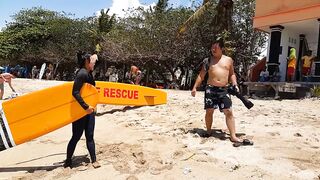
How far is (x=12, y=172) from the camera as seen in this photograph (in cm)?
564

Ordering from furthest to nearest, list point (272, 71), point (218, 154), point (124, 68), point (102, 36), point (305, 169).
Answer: point (124, 68) → point (102, 36) → point (272, 71) → point (218, 154) → point (305, 169)

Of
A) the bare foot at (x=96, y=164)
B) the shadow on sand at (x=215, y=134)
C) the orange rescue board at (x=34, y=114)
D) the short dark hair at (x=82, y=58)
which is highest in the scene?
the short dark hair at (x=82, y=58)

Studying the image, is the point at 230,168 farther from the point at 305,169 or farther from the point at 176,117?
the point at 176,117

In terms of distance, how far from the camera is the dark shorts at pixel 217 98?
576 centimetres

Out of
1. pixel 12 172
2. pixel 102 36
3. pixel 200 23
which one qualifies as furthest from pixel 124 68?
pixel 12 172

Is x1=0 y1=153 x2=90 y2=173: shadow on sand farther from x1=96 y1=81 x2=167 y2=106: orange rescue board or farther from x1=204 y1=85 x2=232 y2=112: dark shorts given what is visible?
x1=96 y1=81 x2=167 y2=106: orange rescue board

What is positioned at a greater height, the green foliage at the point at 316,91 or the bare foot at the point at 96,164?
the green foliage at the point at 316,91

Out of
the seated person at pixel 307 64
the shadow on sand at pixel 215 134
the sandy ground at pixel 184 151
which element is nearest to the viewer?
the sandy ground at pixel 184 151

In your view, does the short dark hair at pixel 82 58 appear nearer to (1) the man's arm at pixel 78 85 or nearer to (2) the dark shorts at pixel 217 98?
(1) the man's arm at pixel 78 85

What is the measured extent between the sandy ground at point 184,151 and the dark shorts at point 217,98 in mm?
510

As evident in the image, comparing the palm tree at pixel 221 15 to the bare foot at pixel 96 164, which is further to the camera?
the palm tree at pixel 221 15

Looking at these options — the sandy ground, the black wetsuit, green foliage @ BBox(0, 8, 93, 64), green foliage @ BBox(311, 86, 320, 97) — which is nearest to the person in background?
green foliage @ BBox(311, 86, 320, 97)

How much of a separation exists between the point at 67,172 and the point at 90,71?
1349 millimetres

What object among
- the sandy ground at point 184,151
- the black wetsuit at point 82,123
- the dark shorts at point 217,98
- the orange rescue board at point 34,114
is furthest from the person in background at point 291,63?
the black wetsuit at point 82,123
